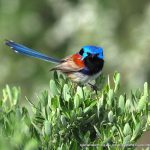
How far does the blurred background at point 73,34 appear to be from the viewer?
9.45 meters

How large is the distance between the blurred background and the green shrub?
5306 millimetres

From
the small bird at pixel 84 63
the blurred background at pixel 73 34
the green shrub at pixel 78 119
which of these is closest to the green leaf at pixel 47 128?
the green shrub at pixel 78 119

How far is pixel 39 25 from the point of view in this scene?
10.3m

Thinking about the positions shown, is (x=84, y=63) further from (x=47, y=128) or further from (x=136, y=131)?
(x=47, y=128)

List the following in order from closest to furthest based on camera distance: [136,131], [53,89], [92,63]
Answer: [136,131] → [53,89] → [92,63]

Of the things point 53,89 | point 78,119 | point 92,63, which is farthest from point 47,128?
point 92,63

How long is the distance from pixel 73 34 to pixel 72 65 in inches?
155

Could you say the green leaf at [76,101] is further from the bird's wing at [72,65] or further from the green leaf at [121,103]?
the bird's wing at [72,65]

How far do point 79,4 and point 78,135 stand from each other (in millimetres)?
6286

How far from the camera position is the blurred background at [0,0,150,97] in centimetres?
945

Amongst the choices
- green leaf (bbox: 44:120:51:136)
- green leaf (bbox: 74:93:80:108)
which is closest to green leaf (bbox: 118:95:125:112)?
green leaf (bbox: 74:93:80:108)

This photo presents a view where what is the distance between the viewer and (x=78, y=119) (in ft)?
11.9

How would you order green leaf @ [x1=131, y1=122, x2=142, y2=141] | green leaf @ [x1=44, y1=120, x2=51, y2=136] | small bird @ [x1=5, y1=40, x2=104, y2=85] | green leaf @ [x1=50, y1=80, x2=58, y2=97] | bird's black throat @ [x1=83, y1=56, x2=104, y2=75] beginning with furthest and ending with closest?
bird's black throat @ [x1=83, y1=56, x2=104, y2=75], small bird @ [x1=5, y1=40, x2=104, y2=85], green leaf @ [x1=50, y1=80, x2=58, y2=97], green leaf @ [x1=131, y1=122, x2=142, y2=141], green leaf @ [x1=44, y1=120, x2=51, y2=136]

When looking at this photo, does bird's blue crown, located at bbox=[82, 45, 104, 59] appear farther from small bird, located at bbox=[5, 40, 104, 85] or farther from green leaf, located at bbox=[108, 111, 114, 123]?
green leaf, located at bbox=[108, 111, 114, 123]
